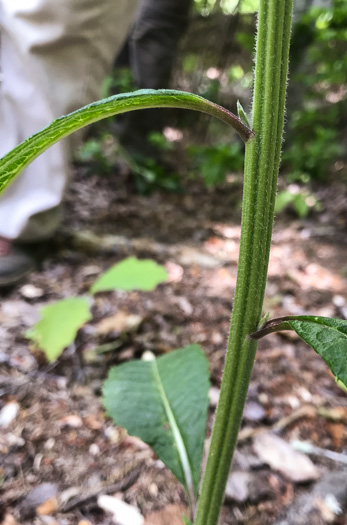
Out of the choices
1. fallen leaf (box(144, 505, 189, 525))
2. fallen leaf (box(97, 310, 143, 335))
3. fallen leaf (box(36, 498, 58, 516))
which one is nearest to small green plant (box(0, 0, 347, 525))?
fallen leaf (box(144, 505, 189, 525))

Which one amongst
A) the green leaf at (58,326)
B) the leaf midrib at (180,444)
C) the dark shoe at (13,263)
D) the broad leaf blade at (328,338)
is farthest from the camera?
the dark shoe at (13,263)

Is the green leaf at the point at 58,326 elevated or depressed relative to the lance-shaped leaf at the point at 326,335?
depressed

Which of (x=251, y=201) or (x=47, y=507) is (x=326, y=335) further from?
(x=47, y=507)

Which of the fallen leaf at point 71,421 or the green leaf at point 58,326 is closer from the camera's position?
the fallen leaf at point 71,421

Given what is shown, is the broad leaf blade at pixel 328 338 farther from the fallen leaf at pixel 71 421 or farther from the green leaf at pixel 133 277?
the green leaf at pixel 133 277

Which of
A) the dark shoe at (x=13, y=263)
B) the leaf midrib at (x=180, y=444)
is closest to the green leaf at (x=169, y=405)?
the leaf midrib at (x=180, y=444)

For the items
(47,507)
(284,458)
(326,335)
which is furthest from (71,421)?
(326,335)

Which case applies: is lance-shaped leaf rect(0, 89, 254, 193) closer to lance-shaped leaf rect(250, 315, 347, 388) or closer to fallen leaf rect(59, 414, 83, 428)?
lance-shaped leaf rect(250, 315, 347, 388)
